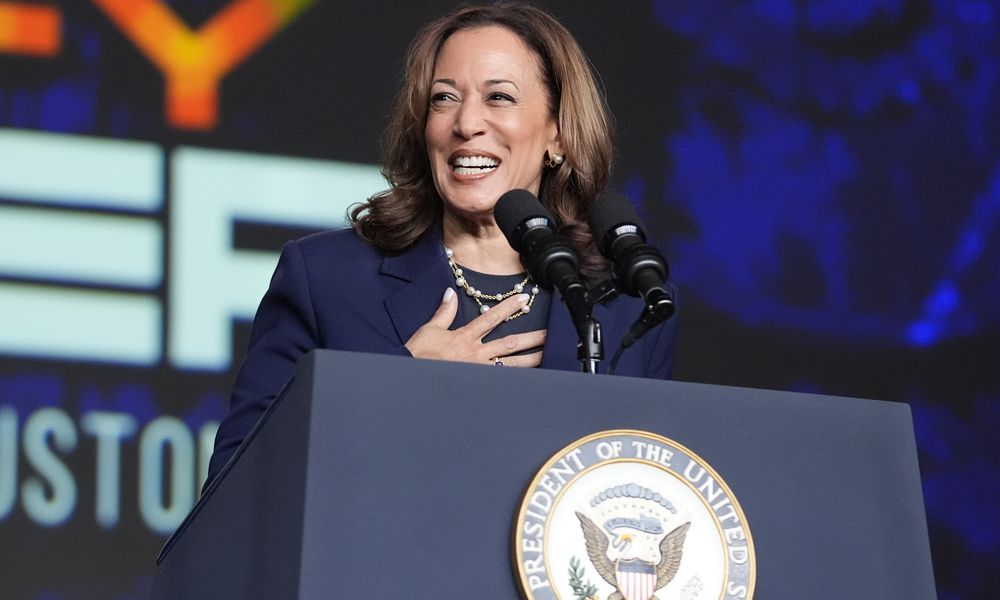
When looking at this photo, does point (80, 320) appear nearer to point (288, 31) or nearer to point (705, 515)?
point (288, 31)

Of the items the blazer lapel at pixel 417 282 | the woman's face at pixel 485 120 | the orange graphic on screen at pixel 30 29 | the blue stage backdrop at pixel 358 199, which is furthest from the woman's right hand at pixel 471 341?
the orange graphic on screen at pixel 30 29

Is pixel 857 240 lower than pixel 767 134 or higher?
lower

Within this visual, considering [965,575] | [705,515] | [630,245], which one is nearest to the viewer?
[705,515]

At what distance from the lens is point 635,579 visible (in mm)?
1234

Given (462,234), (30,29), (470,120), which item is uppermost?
(30,29)

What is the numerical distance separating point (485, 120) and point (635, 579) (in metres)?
1.18

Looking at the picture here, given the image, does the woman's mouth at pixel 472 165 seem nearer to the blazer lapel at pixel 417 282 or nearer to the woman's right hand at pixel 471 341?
the blazer lapel at pixel 417 282

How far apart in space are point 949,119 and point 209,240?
1904 millimetres

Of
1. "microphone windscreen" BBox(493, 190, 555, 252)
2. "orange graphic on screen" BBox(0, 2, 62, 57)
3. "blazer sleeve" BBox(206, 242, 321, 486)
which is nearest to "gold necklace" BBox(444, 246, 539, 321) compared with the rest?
"blazer sleeve" BBox(206, 242, 321, 486)

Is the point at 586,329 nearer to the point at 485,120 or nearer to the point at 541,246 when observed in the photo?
the point at 541,246

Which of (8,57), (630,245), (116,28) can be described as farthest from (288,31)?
(630,245)

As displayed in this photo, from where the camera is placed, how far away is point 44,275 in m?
3.16

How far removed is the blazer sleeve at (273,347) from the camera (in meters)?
1.99

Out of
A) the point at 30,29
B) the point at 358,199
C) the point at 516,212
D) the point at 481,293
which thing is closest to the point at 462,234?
the point at 481,293
